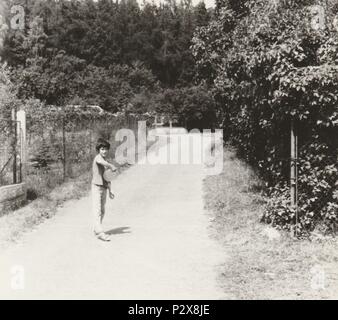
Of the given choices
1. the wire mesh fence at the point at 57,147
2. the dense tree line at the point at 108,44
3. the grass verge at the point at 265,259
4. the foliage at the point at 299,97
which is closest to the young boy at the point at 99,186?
the grass verge at the point at 265,259

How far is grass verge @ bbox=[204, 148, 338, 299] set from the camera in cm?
619

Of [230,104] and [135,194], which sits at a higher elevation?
[230,104]

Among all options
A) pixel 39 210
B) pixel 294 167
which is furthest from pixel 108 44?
pixel 294 167

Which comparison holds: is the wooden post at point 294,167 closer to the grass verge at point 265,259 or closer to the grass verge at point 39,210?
the grass verge at point 265,259

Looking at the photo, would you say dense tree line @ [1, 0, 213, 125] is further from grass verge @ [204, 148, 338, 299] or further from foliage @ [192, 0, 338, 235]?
foliage @ [192, 0, 338, 235]

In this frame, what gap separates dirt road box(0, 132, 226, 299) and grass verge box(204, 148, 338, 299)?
0.26m

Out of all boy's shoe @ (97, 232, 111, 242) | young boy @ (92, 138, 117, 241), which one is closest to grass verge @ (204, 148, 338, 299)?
boy's shoe @ (97, 232, 111, 242)

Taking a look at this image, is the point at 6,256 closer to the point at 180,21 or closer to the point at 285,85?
the point at 285,85

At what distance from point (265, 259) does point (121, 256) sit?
6.77 ft

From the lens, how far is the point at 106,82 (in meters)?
62.2

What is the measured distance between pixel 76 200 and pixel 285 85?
6.35 metres

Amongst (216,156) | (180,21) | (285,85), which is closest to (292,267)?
(285,85)

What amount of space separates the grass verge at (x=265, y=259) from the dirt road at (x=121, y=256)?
257mm

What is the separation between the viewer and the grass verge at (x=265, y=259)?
6.19m
